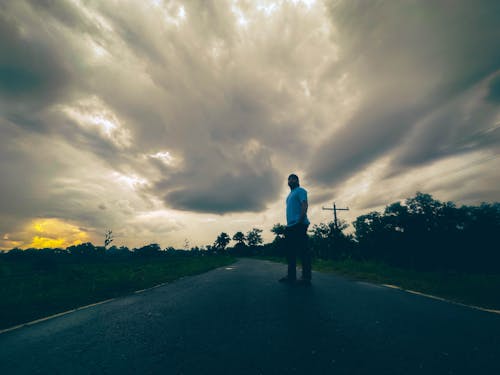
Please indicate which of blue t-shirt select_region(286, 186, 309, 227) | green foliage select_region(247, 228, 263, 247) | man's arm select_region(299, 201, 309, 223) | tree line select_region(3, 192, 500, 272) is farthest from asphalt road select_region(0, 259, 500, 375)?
green foliage select_region(247, 228, 263, 247)

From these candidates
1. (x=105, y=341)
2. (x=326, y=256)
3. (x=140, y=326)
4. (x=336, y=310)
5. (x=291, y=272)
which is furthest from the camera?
(x=326, y=256)

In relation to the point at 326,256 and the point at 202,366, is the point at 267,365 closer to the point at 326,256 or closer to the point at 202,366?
the point at 202,366

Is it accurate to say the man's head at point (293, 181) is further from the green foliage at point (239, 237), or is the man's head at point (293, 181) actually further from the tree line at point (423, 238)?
the green foliage at point (239, 237)

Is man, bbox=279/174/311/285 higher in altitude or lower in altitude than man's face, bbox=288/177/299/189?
lower

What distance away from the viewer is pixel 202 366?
4.32ft

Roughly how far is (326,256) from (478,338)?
82.8 feet

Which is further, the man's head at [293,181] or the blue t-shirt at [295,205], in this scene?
the man's head at [293,181]

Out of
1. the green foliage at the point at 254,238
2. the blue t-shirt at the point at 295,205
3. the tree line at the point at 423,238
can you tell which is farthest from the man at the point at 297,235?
the green foliage at the point at 254,238

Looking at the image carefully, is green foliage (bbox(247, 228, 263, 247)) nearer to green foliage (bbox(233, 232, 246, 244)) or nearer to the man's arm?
green foliage (bbox(233, 232, 246, 244))

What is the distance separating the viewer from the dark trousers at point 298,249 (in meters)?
4.44

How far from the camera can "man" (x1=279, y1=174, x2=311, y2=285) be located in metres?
4.45

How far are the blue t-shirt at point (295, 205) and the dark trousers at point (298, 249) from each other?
0.52 ft

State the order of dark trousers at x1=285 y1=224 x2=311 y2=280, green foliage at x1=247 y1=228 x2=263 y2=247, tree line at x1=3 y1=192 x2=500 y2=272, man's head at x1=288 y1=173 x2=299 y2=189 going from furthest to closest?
green foliage at x1=247 y1=228 x2=263 y2=247 → tree line at x1=3 y1=192 x2=500 y2=272 → man's head at x1=288 y1=173 x2=299 y2=189 → dark trousers at x1=285 y1=224 x2=311 y2=280

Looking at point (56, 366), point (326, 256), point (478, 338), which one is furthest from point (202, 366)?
point (326, 256)
